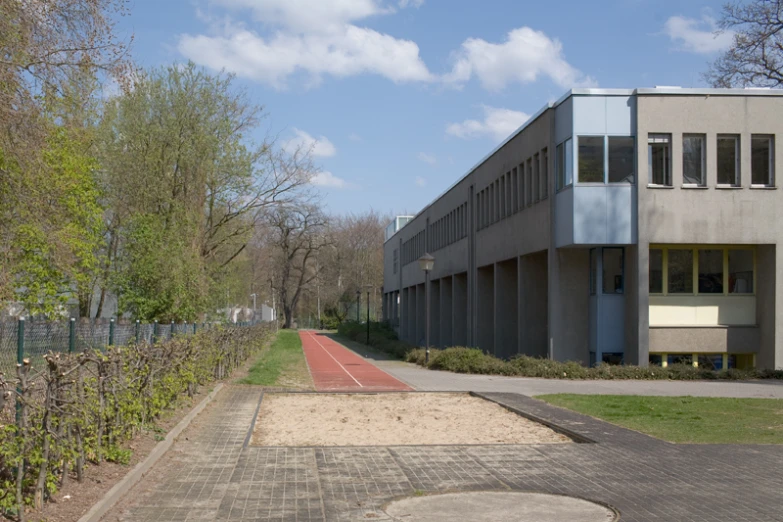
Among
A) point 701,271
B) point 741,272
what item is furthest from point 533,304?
point 741,272

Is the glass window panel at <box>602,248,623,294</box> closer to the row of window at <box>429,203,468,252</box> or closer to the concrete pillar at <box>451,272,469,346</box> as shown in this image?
the row of window at <box>429,203,468,252</box>

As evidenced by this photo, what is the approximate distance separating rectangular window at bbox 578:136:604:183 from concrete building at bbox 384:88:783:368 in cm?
4

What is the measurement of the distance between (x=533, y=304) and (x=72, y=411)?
27017 millimetres

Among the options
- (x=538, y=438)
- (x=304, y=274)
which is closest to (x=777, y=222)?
(x=538, y=438)

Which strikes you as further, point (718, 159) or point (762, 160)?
point (762, 160)

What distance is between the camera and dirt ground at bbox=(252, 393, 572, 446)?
520 inches

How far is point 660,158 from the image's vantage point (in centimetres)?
2800

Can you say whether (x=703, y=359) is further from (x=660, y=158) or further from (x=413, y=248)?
(x=413, y=248)

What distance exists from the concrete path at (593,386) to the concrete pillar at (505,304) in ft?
29.2

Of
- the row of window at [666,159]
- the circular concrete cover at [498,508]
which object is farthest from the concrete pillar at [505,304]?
the circular concrete cover at [498,508]

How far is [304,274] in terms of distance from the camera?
332 feet

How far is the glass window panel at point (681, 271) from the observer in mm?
29156

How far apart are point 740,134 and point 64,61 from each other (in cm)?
2253

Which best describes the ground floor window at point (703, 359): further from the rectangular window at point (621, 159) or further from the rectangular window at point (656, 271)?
the rectangular window at point (621, 159)
